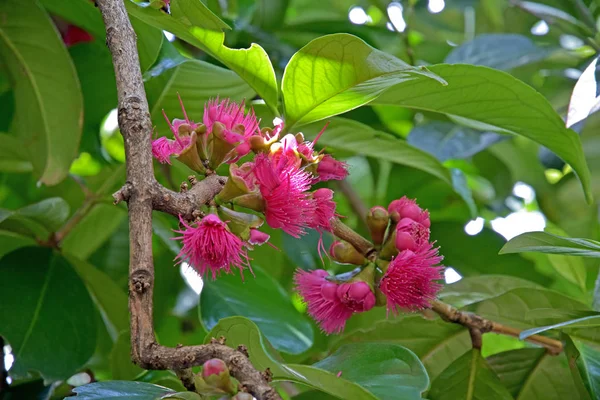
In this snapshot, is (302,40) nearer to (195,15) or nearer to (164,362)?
(195,15)

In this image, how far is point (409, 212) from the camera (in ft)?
3.41

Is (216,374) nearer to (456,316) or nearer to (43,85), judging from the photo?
(456,316)

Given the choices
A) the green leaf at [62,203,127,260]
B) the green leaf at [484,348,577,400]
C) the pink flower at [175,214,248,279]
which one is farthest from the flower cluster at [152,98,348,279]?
the green leaf at [62,203,127,260]

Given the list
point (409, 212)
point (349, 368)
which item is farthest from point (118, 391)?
point (409, 212)

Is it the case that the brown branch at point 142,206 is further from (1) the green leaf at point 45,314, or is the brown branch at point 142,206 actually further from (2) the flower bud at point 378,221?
(1) the green leaf at point 45,314

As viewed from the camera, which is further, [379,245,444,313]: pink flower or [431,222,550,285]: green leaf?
[431,222,550,285]: green leaf

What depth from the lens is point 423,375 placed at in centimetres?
81

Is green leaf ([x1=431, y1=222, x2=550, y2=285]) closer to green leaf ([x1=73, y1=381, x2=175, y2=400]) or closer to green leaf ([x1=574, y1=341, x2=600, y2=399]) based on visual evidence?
green leaf ([x1=574, y1=341, x2=600, y2=399])

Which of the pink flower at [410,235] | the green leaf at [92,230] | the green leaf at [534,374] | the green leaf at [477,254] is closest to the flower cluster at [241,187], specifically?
the pink flower at [410,235]

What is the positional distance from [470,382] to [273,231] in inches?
29.5

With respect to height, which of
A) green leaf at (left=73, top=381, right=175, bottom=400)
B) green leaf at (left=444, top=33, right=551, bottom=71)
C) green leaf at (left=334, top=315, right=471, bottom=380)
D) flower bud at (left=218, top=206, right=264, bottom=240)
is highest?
green leaf at (left=444, top=33, right=551, bottom=71)

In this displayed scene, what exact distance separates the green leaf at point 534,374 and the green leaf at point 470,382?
0.09m

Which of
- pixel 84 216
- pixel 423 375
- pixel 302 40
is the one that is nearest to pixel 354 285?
pixel 423 375

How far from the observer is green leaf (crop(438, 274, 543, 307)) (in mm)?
1275
